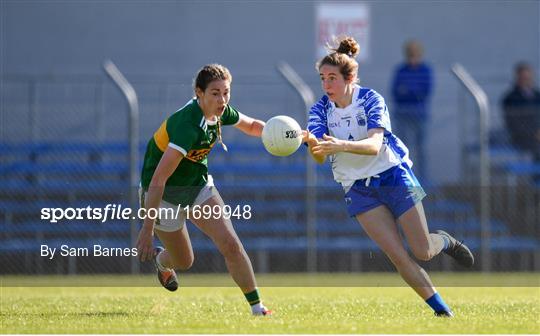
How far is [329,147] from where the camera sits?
25.6ft

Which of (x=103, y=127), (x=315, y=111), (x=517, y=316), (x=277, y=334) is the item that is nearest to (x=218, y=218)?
(x=315, y=111)

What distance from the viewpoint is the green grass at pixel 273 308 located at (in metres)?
7.45

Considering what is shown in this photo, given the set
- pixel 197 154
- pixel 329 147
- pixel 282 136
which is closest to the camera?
pixel 329 147

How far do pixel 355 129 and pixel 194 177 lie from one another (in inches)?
51.0

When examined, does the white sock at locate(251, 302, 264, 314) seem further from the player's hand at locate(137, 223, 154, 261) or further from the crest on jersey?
the crest on jersey

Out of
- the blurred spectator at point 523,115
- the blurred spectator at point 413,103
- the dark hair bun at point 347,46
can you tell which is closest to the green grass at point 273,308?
the dark hair bun at point 347,46

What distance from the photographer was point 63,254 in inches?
588

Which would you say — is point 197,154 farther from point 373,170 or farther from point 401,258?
point 401,258

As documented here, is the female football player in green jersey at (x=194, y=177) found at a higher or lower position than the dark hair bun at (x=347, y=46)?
lower

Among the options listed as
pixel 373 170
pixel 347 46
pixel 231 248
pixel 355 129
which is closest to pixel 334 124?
pixel 355 129

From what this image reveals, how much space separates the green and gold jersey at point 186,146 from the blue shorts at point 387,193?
1152mm

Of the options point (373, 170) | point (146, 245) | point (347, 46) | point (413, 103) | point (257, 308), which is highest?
point (347, 46)

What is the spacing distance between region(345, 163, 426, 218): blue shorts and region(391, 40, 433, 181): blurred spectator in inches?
273

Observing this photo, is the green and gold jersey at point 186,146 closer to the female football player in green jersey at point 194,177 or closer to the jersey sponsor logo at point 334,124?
the female football player in green jersey at point 194,177
